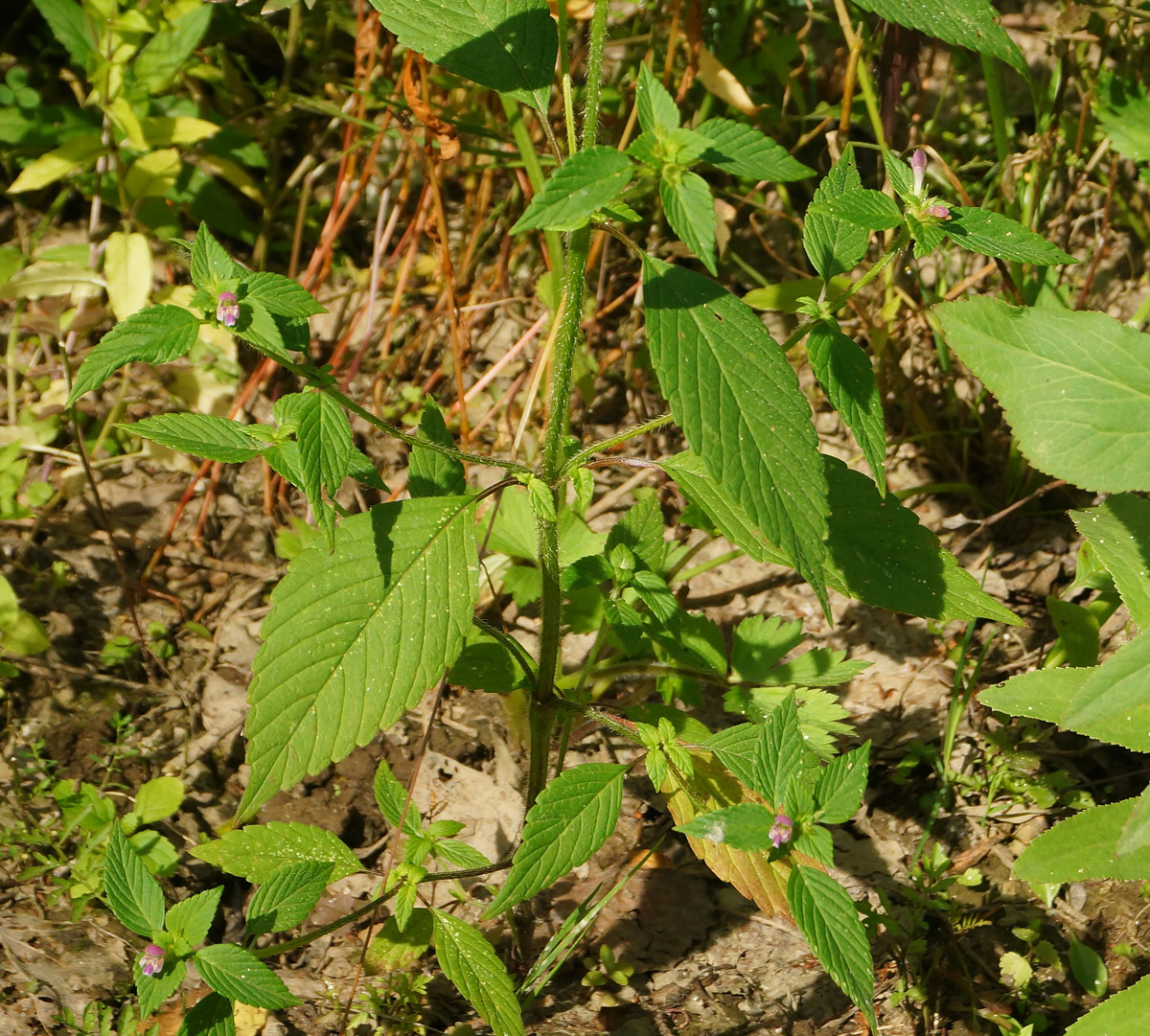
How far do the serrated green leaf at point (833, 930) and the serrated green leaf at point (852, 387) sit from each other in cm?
62

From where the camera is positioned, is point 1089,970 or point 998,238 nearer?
point 998,238

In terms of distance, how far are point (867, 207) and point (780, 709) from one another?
781 mm

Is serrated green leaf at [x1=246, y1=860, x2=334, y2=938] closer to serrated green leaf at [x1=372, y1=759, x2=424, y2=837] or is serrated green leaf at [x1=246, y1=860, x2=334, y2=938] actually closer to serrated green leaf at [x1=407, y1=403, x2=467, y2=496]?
serrated green leaf at [x1=372, y1=759, x2=424, y2=837]

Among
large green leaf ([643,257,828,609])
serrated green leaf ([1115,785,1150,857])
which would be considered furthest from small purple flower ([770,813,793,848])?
serrated green leaf ([1115,785,1150,857])

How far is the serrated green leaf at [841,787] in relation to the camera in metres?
1.58

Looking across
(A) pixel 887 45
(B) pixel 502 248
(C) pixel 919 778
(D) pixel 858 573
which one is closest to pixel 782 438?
(D) pixel 858 573

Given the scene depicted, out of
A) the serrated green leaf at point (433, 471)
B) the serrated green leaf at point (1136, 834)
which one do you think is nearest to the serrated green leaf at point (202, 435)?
the serrated green leaf at point (433, 471)

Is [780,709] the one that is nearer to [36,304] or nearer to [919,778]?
[919,778]

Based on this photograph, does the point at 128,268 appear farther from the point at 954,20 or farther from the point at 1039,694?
the point at 1039,694

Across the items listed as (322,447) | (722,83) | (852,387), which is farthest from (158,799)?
(722,83)

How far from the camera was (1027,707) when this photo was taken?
206 cm

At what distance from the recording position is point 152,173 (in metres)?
3.07

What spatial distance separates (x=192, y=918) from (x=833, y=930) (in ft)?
3.49

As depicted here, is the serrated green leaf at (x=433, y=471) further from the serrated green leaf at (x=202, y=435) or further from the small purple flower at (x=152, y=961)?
the small purple flower at (x=152, y=961)
